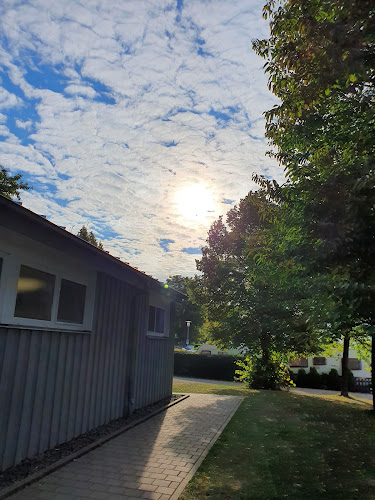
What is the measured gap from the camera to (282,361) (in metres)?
17.3

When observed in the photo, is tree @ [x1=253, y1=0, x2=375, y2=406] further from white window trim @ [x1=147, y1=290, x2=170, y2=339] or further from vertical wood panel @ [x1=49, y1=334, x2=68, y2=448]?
white window trim @ [x1=147, y1=290, x2=170, y2=339]

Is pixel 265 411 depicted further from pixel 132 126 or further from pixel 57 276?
pixel 132 126

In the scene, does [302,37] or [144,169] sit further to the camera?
[144,169]

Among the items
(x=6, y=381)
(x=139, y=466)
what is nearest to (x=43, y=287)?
(x=6, y=381)

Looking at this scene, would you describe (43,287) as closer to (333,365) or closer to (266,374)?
(266,374)

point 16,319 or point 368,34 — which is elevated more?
point 368,34

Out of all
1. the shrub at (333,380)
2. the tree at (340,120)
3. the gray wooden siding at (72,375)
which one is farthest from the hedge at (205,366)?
the tree at (340,120)

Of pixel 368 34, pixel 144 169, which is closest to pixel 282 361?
pixel 144 169

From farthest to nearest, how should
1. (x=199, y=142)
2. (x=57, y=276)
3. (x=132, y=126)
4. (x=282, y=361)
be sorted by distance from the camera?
(x=282, y=361), (x=199, y=142), (x=132, y=126), (x=57, y=276)

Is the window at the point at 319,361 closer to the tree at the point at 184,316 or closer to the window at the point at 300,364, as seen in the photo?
the window at the point at 300,364

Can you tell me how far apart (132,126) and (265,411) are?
820 centimetres

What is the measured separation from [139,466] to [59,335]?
220 centimetres

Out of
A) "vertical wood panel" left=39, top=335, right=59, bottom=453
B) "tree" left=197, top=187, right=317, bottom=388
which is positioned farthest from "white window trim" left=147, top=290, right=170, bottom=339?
"vertical wood panel" left=39, top=335, right=59, bottom=453

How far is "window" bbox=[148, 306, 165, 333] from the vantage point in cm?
979
